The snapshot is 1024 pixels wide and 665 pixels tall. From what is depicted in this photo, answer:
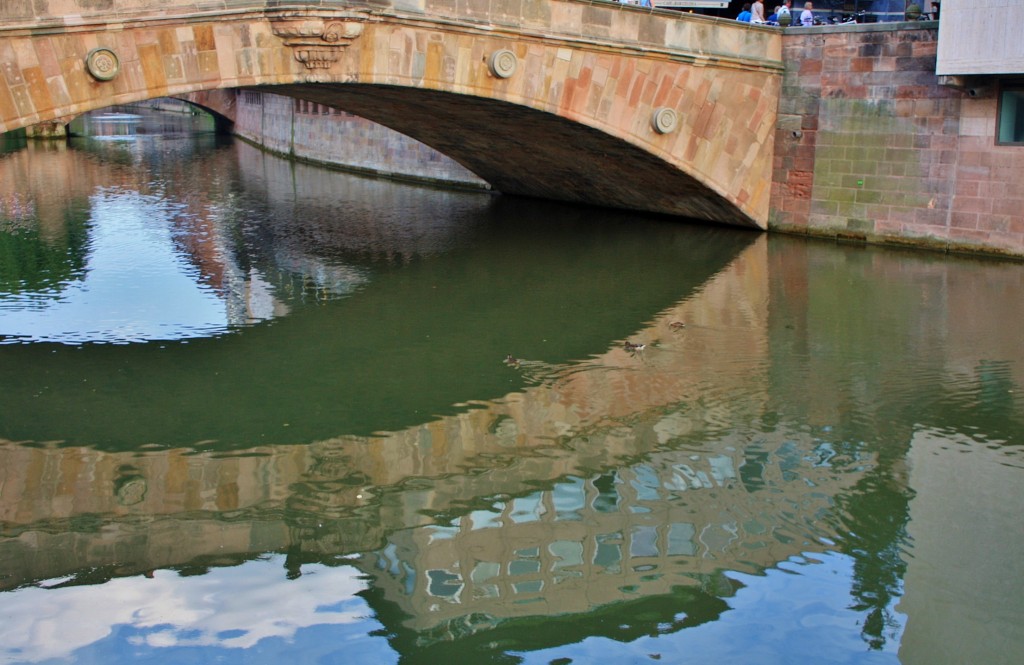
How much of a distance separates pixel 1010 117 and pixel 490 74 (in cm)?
609

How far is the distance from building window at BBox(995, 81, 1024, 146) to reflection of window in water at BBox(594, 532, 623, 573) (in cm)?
982

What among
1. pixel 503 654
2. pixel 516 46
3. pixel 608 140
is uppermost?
pixel 516 46

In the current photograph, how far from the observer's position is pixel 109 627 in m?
5.27

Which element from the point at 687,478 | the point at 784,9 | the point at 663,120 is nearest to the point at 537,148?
the point at 663,120

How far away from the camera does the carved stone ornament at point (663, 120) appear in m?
14.8

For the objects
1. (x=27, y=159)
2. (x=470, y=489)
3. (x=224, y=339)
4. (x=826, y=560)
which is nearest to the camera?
(x=826, y=560)

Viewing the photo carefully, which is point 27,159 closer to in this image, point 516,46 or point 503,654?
point 516,46

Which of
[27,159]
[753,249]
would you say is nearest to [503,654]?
[753,249]

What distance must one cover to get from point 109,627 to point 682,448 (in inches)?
147

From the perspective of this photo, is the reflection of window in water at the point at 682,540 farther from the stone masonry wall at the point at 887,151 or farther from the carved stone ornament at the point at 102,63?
the stone masonry wall at the point at 887,151

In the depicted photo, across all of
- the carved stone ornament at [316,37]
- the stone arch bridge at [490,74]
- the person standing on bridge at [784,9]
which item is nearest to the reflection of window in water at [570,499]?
the stone arch bridge at [490,74]

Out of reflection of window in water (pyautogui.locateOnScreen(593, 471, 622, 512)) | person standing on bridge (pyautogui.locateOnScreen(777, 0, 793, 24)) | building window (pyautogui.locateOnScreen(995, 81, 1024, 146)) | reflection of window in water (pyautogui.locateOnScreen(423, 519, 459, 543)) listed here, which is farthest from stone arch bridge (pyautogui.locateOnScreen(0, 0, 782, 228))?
reflection of window in water (pyautogui.locateOnScreen(593, 471, 622, 512))

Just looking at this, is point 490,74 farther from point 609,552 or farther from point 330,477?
point 609,552

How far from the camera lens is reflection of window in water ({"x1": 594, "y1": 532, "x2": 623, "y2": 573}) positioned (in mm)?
5992
